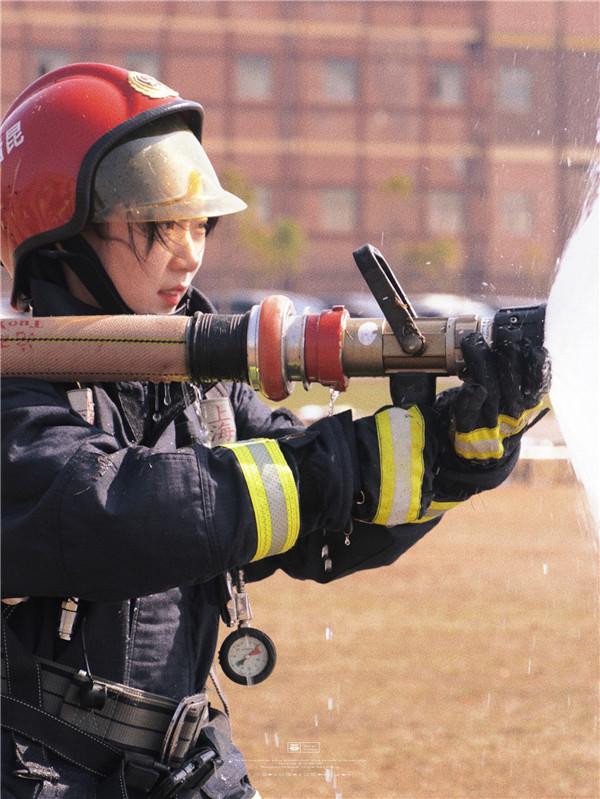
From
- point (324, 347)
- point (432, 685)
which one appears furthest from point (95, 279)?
point (432, 685)

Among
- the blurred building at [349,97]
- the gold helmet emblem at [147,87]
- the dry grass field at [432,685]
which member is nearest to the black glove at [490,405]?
the gold helmet emblem at [147,87]

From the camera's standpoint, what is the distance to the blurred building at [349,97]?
53406mm

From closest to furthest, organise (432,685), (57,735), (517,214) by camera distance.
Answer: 1. (57,735)
2. (432,685)
3. (517,214)

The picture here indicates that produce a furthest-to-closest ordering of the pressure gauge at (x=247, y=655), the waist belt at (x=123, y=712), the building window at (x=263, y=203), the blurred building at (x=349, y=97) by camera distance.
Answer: the building window at (x=263, y=203) < the blurred building at (x=349, y=97) < the pressure gauge at (x=247, y=655) < the waist belt at (x=123, y=712)

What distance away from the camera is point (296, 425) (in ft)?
10.4

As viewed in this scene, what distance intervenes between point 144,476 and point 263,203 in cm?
5344

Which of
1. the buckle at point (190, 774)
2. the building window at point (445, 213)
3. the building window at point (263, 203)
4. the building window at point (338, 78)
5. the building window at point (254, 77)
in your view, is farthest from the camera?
the building window at point (338, 78)

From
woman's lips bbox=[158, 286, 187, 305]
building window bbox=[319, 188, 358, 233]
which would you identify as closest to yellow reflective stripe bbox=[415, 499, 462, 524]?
woman's lips bbox=[158, 286, 187, 305]

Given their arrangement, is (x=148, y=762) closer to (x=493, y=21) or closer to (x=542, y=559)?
(x=542, y=559)

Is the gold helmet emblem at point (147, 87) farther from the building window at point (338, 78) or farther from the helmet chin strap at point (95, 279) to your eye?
the building window at point (338, 78)

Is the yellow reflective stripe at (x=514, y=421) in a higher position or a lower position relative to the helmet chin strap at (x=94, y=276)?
lower

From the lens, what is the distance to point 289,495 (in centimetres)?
236

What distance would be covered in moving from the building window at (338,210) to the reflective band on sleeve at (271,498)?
52.8 m

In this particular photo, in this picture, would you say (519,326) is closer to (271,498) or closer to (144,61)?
(271,498)
